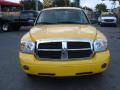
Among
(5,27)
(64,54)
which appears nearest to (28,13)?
(5,27)

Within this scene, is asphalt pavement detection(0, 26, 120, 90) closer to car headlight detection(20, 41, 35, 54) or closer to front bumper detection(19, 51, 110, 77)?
front bumper detection(19, 51, 110, 77)

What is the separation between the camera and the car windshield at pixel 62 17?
848cm

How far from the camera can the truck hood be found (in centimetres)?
676

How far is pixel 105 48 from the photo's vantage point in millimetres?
6883

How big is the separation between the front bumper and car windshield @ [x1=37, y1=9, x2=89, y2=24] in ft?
6.74

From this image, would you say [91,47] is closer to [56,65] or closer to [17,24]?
[56,65]

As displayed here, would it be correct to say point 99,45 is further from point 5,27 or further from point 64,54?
point 5,27

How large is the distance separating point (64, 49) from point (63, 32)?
0.58 metres

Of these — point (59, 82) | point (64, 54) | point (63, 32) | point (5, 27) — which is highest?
point (63, 32)

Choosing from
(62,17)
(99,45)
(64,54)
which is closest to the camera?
(64,54)

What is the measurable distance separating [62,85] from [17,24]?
1826cm

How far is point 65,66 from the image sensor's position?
20.9 feet

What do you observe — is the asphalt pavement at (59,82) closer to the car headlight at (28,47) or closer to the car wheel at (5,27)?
the car headlight at (28,47)

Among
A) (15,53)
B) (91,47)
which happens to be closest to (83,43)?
(91,47)
